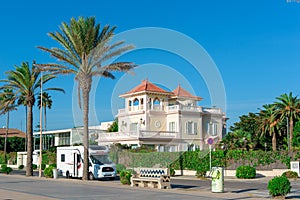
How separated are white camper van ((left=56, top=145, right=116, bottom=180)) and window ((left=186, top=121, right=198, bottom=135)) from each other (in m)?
25.0

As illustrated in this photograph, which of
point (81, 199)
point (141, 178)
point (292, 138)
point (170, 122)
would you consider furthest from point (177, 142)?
point (81, 199)

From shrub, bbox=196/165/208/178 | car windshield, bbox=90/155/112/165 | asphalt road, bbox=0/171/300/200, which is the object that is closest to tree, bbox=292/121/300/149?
shrub, bbox=196/165/208/178

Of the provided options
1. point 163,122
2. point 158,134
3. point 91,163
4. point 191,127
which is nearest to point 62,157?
point 91,163

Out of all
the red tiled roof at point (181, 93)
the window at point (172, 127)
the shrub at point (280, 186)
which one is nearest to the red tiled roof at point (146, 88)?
the red tiled roof at point (181, 93)

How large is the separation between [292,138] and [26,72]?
110 feet

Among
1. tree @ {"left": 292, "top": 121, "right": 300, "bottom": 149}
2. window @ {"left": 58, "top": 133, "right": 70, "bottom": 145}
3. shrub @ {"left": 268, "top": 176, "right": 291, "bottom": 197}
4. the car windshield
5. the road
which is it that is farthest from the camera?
window @ {"left": 58, "top": 133, "right": 70, "bottom": 145}

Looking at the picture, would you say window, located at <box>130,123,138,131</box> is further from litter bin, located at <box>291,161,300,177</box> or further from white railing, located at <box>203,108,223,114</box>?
litter bin, located at <box>291,161,300,177</box>

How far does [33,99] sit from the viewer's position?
138ft

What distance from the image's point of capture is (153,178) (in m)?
25.6

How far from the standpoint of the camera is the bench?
82.9 feet

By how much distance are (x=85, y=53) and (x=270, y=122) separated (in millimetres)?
37234

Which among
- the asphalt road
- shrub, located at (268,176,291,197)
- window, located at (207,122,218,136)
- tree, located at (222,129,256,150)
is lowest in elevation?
the asphalt road

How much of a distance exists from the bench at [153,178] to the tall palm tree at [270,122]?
3878 centimetres

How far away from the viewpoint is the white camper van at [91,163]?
116 ft
